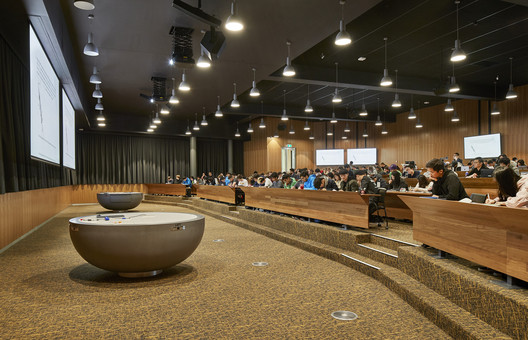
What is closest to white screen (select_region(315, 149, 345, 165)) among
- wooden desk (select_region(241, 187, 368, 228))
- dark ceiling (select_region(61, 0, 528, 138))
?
dark ceiling (select_region(61, 0, 528, 138))

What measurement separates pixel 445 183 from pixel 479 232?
5.57ft

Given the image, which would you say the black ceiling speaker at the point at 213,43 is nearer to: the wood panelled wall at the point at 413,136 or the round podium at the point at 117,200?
the round podium at the point at 117,200

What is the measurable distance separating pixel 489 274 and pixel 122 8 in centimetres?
632

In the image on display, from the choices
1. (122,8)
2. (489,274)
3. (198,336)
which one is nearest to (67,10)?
(122,8)

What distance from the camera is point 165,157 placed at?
18.5 metres

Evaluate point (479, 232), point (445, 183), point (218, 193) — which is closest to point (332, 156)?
point (218, 193)

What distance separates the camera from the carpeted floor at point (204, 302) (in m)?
2.62

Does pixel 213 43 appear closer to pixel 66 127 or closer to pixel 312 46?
pixel 312 46

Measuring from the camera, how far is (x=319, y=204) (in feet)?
20.7

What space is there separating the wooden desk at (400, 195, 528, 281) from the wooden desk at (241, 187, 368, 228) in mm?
1251

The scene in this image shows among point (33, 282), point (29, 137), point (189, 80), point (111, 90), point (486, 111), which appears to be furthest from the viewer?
point (486, 111)

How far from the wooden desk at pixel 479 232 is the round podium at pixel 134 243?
9.02ft

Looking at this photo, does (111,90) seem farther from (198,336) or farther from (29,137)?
(198,336)

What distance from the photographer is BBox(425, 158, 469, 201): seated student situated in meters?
4.45
